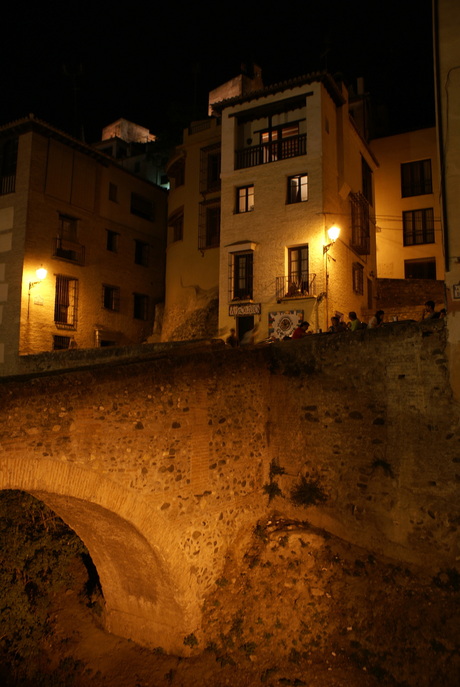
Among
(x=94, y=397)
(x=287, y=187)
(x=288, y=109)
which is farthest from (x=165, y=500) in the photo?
(x=288, y=109)

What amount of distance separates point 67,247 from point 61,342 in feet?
13.9

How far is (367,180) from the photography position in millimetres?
23125

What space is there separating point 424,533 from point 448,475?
112 centimetres

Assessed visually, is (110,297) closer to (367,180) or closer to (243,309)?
(243,309)

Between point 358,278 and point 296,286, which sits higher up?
point 358,278

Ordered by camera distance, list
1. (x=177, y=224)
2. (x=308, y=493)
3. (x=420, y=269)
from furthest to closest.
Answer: (x=177, y=224), (x=420, y=269), (x=308, y=493)

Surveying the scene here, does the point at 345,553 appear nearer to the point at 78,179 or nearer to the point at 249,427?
the point at 249,427

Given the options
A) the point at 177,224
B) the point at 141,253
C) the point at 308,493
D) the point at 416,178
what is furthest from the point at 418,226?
the point at 308,493

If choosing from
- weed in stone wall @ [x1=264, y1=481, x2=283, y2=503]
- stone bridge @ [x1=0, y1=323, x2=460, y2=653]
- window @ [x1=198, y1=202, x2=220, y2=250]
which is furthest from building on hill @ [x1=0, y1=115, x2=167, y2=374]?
weed in stone wall @ [x1=264, y1=481, x2=283, y2=503]

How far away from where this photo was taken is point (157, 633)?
32.2 feet

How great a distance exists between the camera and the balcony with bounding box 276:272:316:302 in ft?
58.3

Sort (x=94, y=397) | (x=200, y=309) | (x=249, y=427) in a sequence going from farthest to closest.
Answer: (x=200, y=309), (x=249, y=427), (x=94, y=397)

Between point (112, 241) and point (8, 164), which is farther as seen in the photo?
point (112, 241)

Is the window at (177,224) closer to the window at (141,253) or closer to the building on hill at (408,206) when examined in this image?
the window at (141,253)
